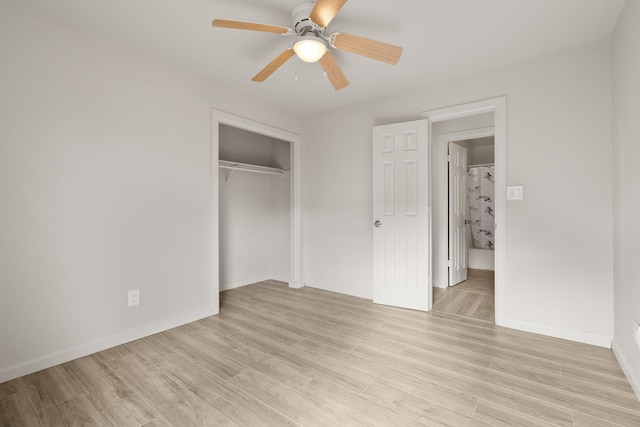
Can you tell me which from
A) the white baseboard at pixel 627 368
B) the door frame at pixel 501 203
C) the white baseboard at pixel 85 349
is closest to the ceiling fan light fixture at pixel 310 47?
the door frame at pixel 501 203

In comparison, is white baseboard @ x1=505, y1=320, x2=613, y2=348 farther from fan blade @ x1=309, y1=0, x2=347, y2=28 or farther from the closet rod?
the closet rod

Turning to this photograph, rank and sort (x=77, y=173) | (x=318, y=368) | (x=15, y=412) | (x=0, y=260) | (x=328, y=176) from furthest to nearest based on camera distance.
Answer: (x=328, y=176) < (x=77, y=173) < (x=318, y=368) < (x=0, y=260) < (x=15, y=412)

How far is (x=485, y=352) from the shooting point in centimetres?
228

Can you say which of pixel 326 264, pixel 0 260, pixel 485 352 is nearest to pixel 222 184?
pixel 326 264

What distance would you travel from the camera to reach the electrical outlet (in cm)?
249

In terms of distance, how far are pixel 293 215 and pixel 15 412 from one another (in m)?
3.12

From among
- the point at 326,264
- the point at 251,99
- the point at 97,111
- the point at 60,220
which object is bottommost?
the point at 326,264

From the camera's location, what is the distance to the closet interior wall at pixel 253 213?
4148 mm

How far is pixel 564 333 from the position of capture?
8.25 feet

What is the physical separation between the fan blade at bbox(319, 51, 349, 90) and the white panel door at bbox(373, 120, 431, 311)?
120 cm

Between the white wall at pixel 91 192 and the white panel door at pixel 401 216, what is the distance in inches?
77.1

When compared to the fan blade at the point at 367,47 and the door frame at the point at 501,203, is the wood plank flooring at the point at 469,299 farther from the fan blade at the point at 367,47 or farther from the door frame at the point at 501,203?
the fan blade at the point at 367,47

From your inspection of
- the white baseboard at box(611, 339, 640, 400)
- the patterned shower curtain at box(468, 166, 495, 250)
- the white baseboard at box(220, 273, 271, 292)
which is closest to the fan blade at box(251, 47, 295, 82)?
the white baseboard at box(220, 273, 271, 292)

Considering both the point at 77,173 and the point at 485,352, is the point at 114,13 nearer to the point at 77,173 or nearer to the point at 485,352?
the point at 77,173
